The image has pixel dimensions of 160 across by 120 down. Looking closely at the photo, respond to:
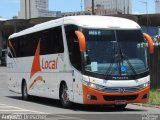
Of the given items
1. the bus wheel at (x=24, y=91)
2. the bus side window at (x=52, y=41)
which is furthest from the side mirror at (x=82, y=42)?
the bus wheel at (x=24, y=91)

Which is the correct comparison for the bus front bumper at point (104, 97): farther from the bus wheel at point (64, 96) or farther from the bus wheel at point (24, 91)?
the bus wheel at point (24, 91)

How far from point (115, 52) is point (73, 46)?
4.96ft

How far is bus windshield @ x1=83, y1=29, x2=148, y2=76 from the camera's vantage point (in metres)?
17.1

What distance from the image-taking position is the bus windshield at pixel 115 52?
17.1 metres

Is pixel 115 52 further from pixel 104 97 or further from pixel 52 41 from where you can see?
pixel 52 41

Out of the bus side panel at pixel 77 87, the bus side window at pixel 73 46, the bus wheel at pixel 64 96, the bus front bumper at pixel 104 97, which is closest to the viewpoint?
the bus front bumper at pixel 104 97

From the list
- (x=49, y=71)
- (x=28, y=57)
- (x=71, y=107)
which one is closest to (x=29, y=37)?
(x=28, y=57)

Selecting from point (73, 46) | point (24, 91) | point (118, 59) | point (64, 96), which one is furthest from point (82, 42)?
point (24, 91)

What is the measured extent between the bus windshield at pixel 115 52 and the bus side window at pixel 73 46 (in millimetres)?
407

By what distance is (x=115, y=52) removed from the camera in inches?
683

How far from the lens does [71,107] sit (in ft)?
62.3

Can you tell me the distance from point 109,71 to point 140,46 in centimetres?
161

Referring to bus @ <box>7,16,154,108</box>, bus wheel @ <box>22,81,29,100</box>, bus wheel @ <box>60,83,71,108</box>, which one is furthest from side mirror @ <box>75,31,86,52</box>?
bus wheel @ <box>22,81,29,100</box>

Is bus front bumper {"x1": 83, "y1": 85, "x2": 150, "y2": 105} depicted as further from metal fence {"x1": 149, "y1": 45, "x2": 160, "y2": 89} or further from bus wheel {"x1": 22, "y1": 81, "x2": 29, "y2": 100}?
metal fence {"x1": 149, "y1": 45, "x2": 160, "y2": 89}
